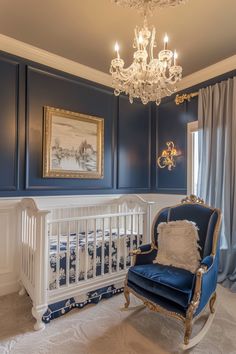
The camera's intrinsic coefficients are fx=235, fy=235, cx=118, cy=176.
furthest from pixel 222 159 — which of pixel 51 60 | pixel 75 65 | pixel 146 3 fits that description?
pixel 51 60

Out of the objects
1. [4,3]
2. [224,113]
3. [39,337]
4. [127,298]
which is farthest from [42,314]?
[224,113]

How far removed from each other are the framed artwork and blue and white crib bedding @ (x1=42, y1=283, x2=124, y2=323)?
56.7 inches

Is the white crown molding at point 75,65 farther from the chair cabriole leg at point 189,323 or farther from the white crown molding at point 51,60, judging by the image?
the chair cabriole leg at point 189,323

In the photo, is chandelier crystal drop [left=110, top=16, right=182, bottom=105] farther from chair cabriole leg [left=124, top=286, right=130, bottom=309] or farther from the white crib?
chair cabriole leg [left=124, top=286, right=130, bottom=309]

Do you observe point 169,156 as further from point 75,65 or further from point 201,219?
point 75,65

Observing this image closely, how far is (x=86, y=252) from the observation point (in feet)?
7.93

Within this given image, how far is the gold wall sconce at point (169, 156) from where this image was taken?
377cm

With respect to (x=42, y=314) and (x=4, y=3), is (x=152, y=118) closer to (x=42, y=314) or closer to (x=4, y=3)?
(x=4, y=3)

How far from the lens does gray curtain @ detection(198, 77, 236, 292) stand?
9.46ft

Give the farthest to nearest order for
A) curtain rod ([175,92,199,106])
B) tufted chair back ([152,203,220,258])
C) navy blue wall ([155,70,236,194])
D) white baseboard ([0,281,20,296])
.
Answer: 1. navy blue wall ([155,70,236,194])
2. curtain rod ([175,92,199,106])
3. white baseboard ([0,281,20,296])
4. tufted chair back ([152,203,220,258])

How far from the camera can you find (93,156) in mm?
3352

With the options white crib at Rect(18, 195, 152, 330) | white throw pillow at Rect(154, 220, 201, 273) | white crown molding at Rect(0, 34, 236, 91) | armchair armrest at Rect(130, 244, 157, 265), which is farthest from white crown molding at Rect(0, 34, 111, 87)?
armchair armrest at Rect(130, 244, 157, 265)

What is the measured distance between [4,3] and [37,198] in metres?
1.99

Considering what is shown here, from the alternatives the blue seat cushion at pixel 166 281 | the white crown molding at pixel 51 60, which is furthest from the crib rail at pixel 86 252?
the white crown molding at pixel 51 60
